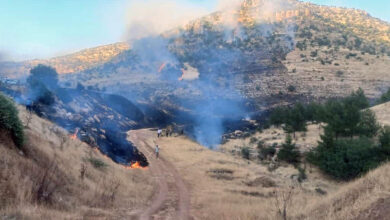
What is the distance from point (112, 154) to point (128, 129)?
81.2 ft

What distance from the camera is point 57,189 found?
36.0 ft

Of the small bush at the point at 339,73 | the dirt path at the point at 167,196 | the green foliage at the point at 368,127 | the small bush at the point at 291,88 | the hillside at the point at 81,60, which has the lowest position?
the dirt path at the point at 167,196

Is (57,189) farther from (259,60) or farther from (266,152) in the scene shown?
(259,60)

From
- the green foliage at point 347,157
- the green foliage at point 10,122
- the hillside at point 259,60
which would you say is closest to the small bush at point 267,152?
the green foliage at point 347,157

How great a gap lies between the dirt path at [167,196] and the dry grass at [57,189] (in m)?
0.55

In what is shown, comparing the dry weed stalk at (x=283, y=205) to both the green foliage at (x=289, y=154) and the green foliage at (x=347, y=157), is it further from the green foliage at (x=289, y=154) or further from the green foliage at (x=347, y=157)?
the green foliage at (x=289, y=154)

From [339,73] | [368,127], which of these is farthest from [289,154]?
[339,73]

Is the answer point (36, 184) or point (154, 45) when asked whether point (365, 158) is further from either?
A: point (154, 45)

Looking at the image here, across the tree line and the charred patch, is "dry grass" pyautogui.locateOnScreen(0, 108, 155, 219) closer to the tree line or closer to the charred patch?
the charred patch

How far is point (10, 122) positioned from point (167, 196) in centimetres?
827

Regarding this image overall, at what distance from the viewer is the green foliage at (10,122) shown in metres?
11.0

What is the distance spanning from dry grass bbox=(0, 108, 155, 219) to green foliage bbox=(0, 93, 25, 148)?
514 millimetres

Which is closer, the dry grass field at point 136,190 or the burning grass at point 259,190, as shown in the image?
the dry grass field at point 136,190

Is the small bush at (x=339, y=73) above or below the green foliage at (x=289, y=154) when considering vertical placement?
above
